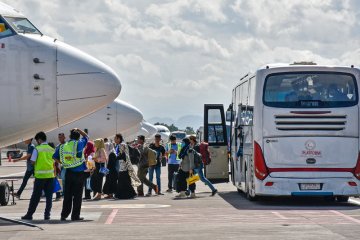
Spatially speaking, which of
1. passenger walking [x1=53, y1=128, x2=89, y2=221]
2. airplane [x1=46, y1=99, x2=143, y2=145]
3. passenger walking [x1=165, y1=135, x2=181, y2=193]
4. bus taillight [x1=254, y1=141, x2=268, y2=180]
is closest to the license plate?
bus taillight [x1=254, y1=141, x2=268, y2=180]

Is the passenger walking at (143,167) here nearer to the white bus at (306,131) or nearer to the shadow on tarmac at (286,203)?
the shadow on tarmac at (286,203)

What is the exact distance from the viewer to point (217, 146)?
113 feet

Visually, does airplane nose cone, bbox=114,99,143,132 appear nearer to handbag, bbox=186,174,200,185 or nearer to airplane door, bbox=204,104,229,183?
airplane door, bbox=204,104,229,183

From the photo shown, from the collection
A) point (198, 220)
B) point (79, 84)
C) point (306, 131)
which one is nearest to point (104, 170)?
point (79, 84)

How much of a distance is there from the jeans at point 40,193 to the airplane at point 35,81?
8.09 feet

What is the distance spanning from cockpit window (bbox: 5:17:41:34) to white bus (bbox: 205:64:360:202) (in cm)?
549

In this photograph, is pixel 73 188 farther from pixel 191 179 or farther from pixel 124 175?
pixel 191 179

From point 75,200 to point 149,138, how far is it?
106 m

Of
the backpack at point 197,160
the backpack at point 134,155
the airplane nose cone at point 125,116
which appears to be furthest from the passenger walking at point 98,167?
the airplane nose cone at point 125,116

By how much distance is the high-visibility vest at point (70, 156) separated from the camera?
19.9 metres

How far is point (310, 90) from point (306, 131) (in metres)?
1.02

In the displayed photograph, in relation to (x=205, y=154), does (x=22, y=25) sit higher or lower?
higher

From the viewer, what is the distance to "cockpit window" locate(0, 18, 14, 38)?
22.4m

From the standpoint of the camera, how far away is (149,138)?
125 meters
